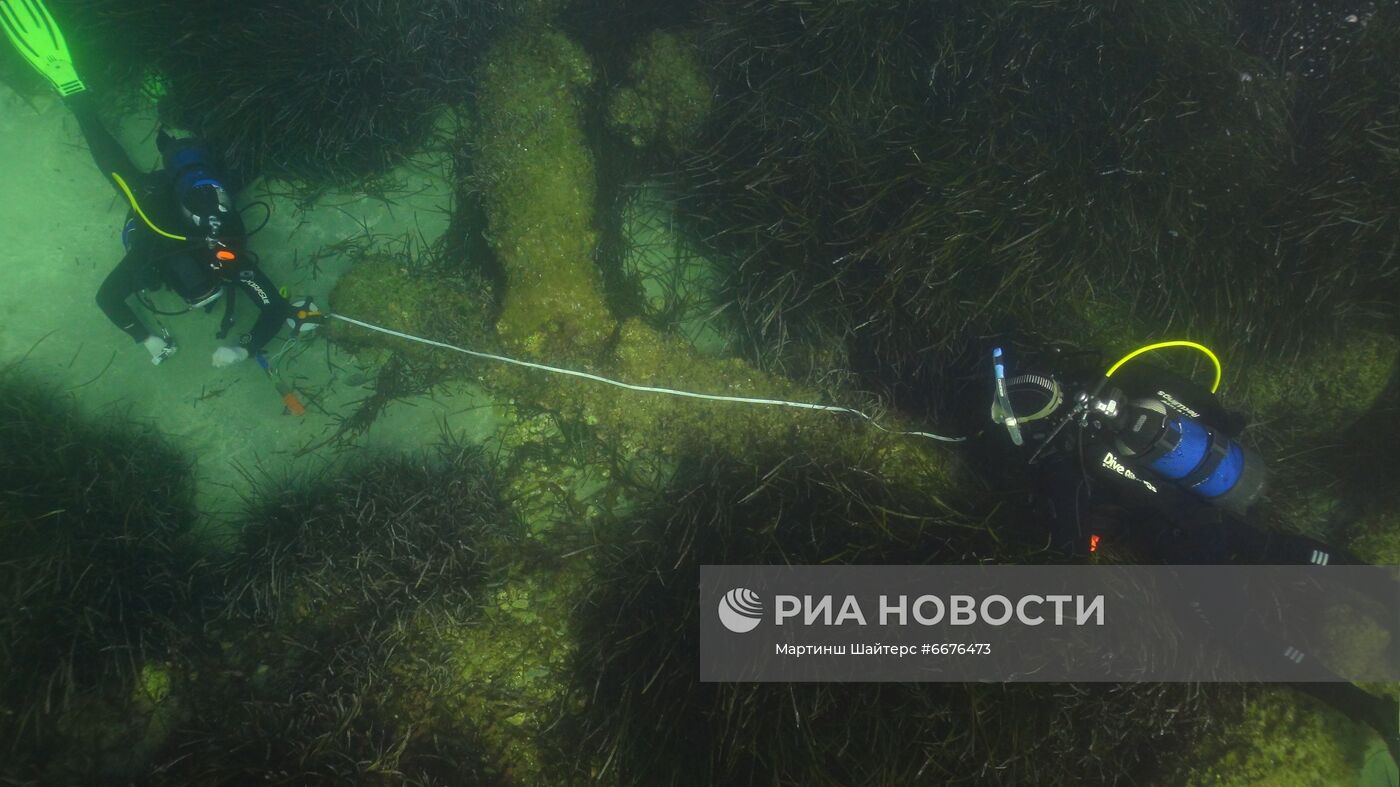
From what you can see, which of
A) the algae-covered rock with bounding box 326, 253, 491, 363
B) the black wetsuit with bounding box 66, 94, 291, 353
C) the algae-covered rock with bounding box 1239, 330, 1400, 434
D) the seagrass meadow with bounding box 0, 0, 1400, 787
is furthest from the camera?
the algae-covered rock with bounding box 326, 253, 491, 363

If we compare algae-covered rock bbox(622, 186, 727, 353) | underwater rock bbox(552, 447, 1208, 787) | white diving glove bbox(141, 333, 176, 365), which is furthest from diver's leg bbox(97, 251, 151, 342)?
underwater rock bbox(552, 447, 1208, 787)

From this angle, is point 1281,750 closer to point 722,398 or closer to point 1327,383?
point 1327,383

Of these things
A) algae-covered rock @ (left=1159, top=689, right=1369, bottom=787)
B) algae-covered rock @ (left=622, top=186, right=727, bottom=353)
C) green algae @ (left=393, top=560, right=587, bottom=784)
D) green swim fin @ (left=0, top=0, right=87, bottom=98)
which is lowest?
green algae @ (left=393, top=560, right=587, bottom=784)

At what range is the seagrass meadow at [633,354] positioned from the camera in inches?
140

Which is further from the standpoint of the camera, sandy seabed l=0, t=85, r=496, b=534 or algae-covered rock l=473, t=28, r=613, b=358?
sandy seabed l=0, t=85, r=496, b=534

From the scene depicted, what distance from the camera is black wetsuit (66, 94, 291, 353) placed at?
3967 millimetres

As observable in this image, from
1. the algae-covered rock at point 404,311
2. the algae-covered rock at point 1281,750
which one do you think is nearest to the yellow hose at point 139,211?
the algae-covered rock at point 404,311

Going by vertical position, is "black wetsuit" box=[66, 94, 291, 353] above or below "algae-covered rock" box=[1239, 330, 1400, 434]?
below

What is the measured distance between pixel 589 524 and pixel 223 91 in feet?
12.1

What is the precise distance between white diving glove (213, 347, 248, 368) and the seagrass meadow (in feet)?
0.41

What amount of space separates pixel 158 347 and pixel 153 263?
0.56 metres

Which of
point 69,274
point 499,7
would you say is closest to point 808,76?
point 499,7

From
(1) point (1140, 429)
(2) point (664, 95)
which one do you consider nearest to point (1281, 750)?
(1) point (1140, 429)

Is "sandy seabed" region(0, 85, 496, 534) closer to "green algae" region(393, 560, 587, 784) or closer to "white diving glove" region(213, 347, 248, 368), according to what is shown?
"white diving glove" region(213, 347, 248, 368)
